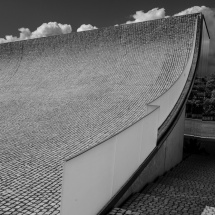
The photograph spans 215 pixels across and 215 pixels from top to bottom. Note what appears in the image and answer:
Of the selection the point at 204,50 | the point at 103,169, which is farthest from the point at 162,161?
the point at 204,50

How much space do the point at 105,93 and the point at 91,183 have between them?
5.63 metres

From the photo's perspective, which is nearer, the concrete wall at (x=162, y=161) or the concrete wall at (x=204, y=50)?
the concrete wall at (x=162, y=161)

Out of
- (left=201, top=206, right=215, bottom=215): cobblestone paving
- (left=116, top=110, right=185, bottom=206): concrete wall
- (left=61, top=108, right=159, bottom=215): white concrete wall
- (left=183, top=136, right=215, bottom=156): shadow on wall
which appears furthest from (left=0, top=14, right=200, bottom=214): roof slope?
(left=183, top=136, right=215, bottom=156): shadow on wall

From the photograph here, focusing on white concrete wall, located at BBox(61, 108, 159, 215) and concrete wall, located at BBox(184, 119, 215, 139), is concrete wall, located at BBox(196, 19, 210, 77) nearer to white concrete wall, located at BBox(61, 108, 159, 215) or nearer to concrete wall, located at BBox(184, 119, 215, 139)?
concrete wall, located at BBox(184, 119, 215, 139)

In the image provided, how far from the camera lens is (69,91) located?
851 cm

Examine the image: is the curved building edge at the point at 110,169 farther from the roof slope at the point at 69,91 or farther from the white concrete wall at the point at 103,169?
the roof slope at the point at 69,91

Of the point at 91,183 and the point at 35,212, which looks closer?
the point at 91,183

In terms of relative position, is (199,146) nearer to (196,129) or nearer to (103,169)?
(196,129)

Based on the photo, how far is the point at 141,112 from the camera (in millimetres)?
6070

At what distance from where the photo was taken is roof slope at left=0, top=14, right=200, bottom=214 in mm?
3670

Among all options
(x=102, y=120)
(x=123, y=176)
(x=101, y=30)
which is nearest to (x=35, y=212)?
(x=123, y=176)

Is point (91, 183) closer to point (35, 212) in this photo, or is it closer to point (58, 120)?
point (35, 212)

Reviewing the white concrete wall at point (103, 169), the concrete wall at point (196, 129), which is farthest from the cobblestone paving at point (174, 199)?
the concrete wall at point (196, 129)

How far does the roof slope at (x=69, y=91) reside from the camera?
367 cm
